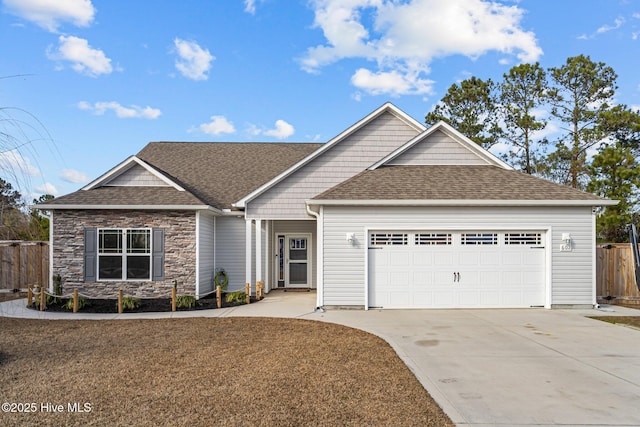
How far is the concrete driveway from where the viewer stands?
5.01m

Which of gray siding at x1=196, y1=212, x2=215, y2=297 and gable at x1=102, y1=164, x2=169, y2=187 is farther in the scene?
gable at x1=102, y1=164, x2=169, y2=187

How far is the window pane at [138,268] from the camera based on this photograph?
530 inches

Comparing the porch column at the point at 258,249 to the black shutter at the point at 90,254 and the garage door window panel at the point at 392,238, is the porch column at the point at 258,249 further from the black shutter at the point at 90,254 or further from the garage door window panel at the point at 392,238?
the black shutter at the point at 90,254

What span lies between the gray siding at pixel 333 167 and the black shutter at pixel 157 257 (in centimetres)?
287

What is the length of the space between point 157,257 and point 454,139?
995 cm

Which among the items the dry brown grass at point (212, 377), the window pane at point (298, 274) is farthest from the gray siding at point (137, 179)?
the dry brown grass at point (212, 377)

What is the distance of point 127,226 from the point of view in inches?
532

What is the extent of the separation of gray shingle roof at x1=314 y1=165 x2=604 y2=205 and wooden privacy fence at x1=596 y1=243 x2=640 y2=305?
332cm

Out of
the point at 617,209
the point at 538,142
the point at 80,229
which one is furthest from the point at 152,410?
the point at 538,142

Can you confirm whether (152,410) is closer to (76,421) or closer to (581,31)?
(76,421)

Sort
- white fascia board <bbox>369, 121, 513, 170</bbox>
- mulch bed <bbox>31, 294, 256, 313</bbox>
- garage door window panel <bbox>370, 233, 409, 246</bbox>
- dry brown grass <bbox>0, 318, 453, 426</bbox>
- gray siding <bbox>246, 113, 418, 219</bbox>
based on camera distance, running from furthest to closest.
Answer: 1. gray siding <bbox>246, 113, 418, 219</bbox>
2. white fascia board <bbox>369, 121, 513, 170</bbox>
3. garage door window panel <bbox>370, 233, 409, 246</bbox>
4. mulch bed <bbox>31, 294, 256, 313</bbox>
5. dry brown grass <bbox>0, 318, 453, 426</bbox>

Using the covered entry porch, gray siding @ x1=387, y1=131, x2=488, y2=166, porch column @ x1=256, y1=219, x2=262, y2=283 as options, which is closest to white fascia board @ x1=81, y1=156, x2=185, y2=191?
porch column @ x1=256, y1=219, x2=262, y2=283

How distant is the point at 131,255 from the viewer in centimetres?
1349

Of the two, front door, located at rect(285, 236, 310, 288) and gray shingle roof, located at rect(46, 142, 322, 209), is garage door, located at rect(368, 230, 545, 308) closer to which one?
front door, located at rect(285, 236, 310, 288)
